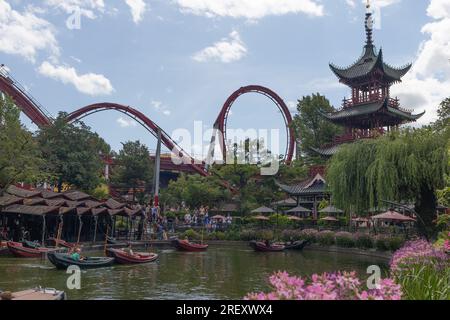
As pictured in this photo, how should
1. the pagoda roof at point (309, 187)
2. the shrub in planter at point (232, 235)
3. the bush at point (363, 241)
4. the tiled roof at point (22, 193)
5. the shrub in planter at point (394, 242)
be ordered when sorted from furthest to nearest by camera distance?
the pagoda roof at point (309, 187) → the shrub in planter at point (232, 235) → the tiled roof at point (22, 193) → the bush at point (363, 241) → the shrub in planter at point (394, 242)

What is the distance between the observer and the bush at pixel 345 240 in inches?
1317

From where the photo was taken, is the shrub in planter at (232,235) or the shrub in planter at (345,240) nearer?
the shrub in planter at (345,240)

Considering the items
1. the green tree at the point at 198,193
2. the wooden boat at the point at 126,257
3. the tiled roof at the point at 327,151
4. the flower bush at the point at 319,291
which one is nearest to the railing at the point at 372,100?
the tiled roof at the point at 327,151

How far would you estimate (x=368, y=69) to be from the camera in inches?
2015

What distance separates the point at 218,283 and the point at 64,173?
91.1 feet

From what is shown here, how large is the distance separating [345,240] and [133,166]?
2770 centimetres

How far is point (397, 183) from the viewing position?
22547 mm

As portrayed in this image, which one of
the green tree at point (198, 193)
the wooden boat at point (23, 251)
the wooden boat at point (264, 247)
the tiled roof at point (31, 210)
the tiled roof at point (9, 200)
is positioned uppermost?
the green tree at point (198, 193)

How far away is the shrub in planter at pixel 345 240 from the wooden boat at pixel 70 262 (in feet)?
61.3

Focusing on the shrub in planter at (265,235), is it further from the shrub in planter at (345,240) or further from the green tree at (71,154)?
the green tree at (71,154)

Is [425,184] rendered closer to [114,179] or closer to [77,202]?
[77,202]

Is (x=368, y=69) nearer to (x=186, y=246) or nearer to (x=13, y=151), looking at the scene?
(x=186, y=246)
